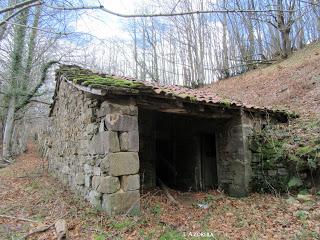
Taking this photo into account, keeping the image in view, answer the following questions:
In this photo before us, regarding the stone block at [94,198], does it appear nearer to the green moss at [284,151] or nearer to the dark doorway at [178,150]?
the dark doorway at [178,150]

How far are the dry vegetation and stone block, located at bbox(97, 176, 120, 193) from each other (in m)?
0.44

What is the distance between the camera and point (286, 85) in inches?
472

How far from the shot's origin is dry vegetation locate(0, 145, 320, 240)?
4320 millimetres

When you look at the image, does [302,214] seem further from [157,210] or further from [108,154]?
[108,154]

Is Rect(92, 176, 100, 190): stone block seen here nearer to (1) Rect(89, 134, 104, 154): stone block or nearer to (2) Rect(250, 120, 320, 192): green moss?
(1) Rect(89, 134, 104, 154): stone block

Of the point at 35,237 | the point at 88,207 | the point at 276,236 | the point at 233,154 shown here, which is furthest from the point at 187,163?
the point at 35,237

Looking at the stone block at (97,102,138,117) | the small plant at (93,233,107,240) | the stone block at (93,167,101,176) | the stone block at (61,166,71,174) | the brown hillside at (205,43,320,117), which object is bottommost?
the small plant at (93,233,107,240)

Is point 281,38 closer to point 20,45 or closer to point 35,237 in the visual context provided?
point 20,45

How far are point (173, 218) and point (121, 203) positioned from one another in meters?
1.05

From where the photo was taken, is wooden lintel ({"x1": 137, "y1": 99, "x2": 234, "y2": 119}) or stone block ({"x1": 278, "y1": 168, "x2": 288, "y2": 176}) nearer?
wooden lintel ({"x1": 137, "y1": 99, "x2": 234, "y2": 119})

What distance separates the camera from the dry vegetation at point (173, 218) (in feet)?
14.2

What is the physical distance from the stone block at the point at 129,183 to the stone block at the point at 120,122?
32.9 inches

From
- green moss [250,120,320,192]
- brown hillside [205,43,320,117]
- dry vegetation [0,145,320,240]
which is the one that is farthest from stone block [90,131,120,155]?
brown hillside [205,43,320,117]

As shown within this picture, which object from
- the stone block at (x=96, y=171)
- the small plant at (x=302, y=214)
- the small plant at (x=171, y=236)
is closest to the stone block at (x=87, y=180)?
the stone block at (x=96, y=171)
